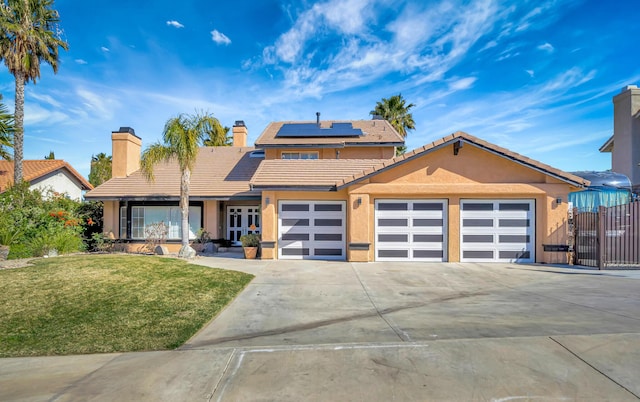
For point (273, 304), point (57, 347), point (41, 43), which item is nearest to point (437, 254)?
point (273, 304)

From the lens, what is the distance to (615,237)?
11.4 metres

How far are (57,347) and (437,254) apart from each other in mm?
11618

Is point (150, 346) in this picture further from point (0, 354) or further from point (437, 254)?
point (437, 254)

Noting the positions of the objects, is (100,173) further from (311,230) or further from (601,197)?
(601,197)

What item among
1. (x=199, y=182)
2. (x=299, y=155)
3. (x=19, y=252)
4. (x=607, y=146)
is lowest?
(x=19, y=252)

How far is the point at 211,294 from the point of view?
7902mm

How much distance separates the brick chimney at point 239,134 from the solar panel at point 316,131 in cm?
432

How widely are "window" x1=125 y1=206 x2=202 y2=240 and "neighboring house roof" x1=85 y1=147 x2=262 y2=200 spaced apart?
0.91 metres

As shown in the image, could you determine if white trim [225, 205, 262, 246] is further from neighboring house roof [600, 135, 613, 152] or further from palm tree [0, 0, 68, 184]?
neighboring house roof [600, 135, 613, 152]

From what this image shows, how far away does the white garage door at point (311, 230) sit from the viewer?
13.7 meters

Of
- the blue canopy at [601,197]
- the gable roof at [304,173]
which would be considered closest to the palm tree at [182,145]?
the gable roof at [304,173]

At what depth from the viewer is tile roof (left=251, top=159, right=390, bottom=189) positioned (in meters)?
13.4

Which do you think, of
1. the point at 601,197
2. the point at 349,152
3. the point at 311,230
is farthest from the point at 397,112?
the point at 311,230

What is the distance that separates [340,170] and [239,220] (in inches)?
263
